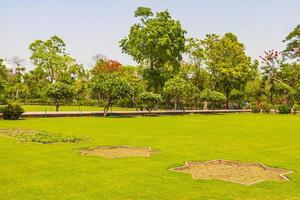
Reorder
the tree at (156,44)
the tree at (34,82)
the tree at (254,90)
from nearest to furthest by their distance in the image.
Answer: the tree at (156,44) < the tree at (254,90) < the tree at (34,82)

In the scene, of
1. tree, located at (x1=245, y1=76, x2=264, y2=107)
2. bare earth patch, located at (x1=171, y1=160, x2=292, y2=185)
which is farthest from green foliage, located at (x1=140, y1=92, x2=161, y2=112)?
bare earth patch, located at (x1=171, y1=160, x2=292, y2=185)

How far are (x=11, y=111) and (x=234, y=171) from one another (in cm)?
2386

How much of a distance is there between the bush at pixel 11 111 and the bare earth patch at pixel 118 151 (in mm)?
17669

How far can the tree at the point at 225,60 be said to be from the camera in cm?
5765

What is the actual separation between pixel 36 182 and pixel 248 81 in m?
58.2

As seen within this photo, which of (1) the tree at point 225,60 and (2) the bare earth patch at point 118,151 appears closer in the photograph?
(2) the bare earth patch at point 118,151

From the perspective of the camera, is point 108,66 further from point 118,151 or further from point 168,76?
point 118,151

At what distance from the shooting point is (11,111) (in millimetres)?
31391

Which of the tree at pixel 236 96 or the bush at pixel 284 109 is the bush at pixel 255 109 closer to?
the bush at pixel 284 109

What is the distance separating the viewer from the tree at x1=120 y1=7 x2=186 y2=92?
50500mm

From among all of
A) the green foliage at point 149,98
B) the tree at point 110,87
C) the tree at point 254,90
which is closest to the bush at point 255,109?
the tree at point 254,90

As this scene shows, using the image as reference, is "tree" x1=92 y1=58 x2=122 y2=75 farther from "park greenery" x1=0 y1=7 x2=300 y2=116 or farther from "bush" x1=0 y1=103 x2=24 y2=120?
"bush" x1=0 y1=103 x2=24 y2=120

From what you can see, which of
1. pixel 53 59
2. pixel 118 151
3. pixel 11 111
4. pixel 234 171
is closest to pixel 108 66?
pixel 53 59

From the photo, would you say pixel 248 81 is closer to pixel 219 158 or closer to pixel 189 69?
pixel 189 69
